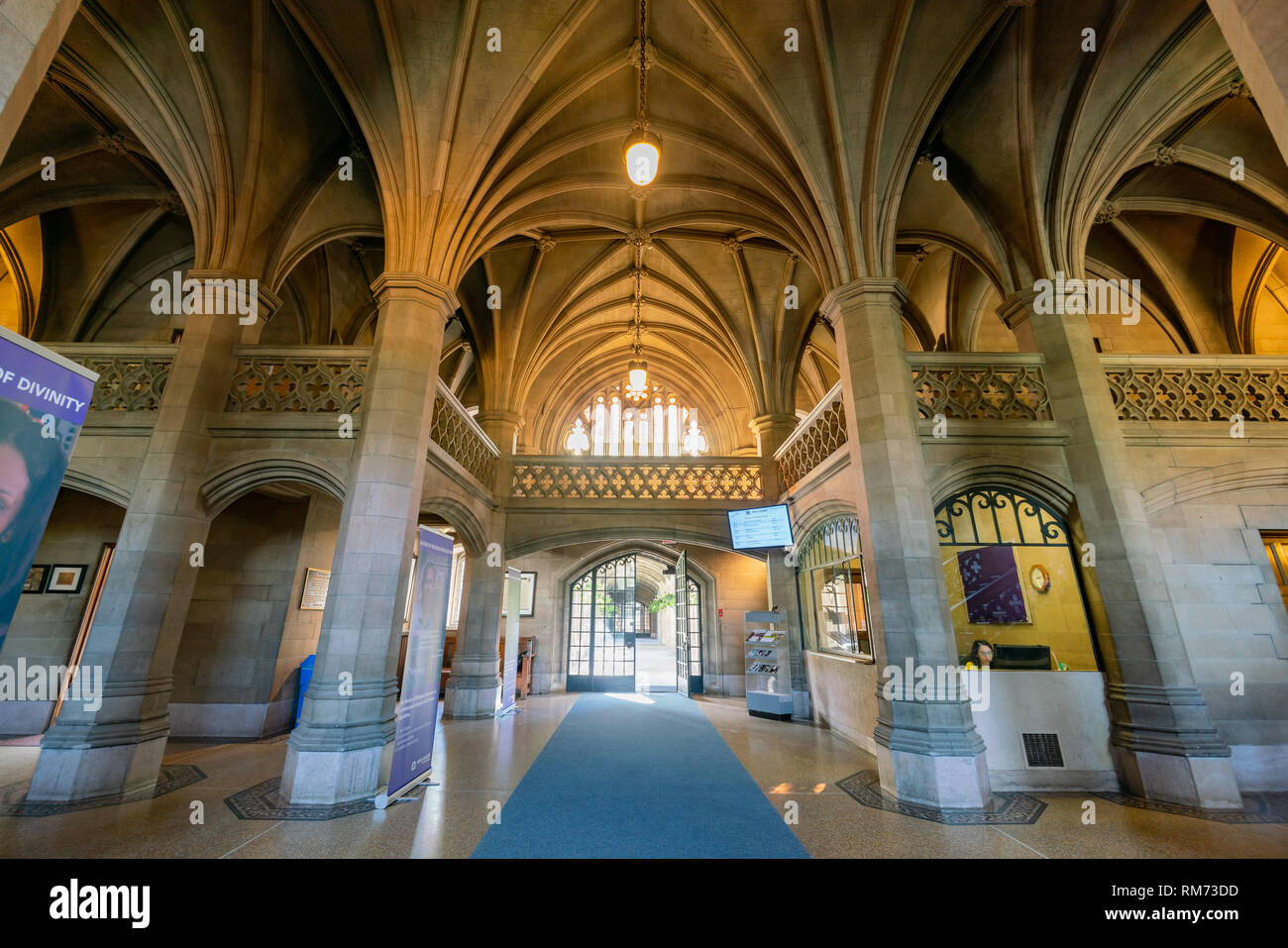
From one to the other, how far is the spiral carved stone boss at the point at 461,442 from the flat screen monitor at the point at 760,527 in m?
4.90

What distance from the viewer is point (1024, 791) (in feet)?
16.3

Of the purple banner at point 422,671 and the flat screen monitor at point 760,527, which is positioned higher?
the flat screen monitor at point 760,527

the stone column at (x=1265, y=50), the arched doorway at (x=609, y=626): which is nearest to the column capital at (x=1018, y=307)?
the stone column at (x=1265, y=50)

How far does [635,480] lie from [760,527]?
9.03ft

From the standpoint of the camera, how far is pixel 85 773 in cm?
443

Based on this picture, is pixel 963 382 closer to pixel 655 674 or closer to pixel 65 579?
pixel 655 674

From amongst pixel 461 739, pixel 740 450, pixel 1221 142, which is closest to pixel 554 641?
pixel 461 739

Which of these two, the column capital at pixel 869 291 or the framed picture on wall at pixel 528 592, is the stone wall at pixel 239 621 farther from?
the column capital at pixel 869 291

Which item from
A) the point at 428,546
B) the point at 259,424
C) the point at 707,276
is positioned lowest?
the point at 428,546

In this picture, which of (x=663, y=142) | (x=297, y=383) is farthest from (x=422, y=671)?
(x=663, y=142)

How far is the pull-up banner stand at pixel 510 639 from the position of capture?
9305 mm

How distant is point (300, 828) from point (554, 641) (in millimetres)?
8218

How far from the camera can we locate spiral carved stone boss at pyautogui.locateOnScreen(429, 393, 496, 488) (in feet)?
22.8
